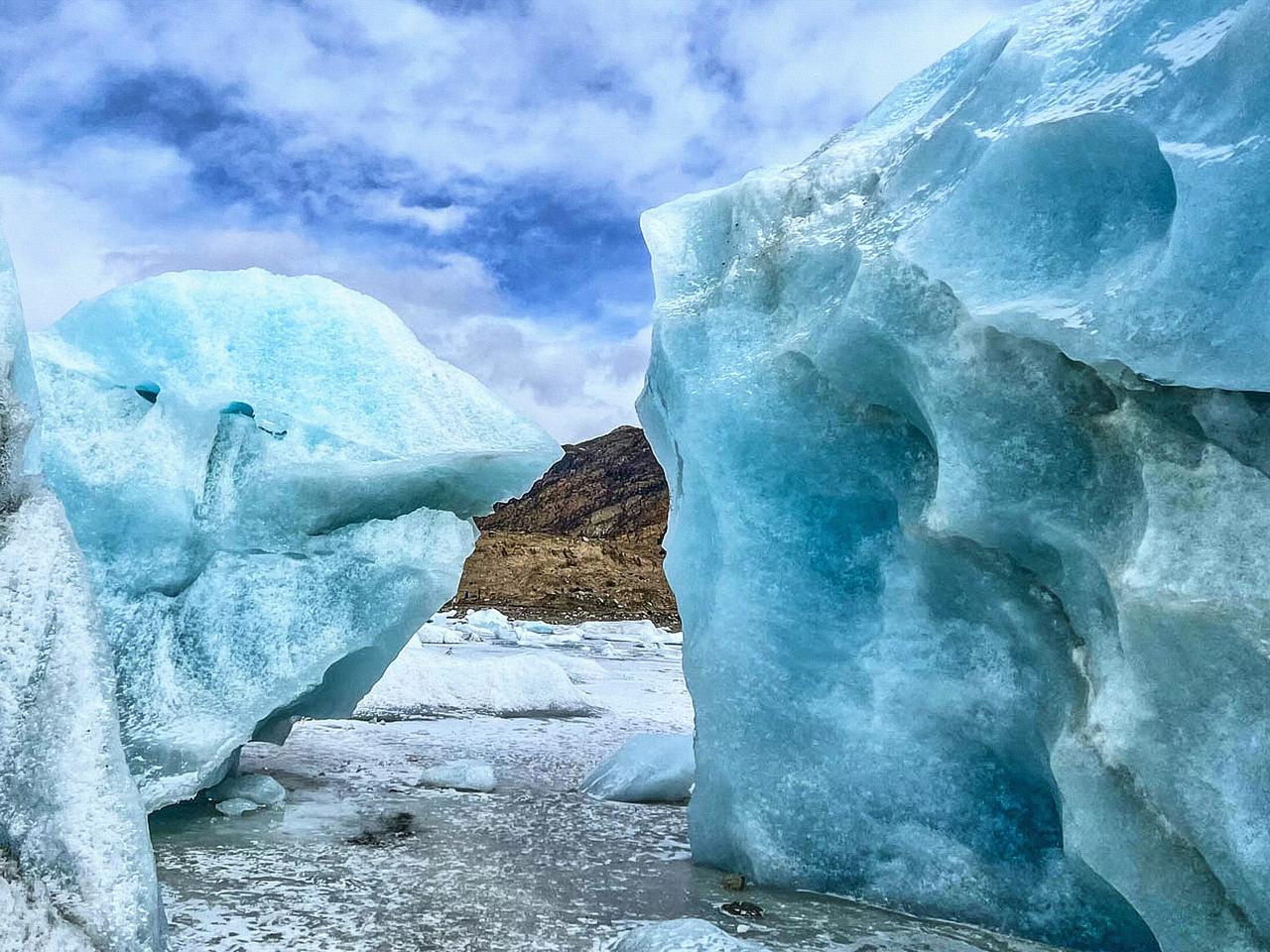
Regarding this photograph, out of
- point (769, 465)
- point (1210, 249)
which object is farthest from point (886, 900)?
point (1210, 249)

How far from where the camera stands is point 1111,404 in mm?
2291

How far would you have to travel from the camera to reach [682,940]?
2.10 meters

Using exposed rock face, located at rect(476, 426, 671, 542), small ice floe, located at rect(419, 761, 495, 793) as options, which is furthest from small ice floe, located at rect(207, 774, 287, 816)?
exposed rock face, located at rect(476, 426, 671, 542)

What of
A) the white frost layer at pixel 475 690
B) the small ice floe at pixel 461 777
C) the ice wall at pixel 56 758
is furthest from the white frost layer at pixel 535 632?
the ice wall at pixel 56 758

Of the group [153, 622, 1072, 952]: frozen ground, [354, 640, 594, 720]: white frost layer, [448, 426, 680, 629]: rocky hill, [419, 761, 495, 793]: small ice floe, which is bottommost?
[153, 622, 1072, 952]: frozen ground

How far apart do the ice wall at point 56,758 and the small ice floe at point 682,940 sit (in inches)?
37.2

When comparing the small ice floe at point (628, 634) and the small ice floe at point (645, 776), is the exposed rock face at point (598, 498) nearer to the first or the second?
the small ice floe at point (628, 634)

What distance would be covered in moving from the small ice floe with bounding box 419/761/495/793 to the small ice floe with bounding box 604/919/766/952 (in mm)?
1811

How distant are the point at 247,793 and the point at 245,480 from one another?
3.66 ft

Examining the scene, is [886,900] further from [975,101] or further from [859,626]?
[975,101]

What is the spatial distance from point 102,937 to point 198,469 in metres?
2.06

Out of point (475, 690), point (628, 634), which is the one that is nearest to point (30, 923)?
point (475, 690)

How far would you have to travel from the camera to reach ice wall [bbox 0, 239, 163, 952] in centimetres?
190

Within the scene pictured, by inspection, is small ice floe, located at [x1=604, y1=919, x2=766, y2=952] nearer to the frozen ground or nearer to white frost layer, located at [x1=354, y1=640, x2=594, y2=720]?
the frozen ground
